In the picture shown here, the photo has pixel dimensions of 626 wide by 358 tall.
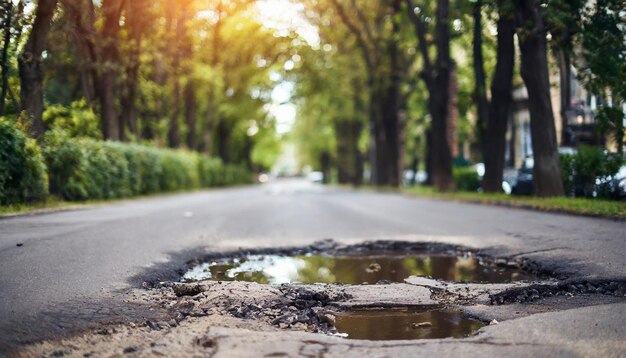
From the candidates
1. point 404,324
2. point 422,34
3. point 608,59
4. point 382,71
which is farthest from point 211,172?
point 404,324

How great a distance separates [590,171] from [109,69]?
52.1 feet

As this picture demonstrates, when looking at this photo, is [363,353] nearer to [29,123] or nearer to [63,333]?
[63,333]

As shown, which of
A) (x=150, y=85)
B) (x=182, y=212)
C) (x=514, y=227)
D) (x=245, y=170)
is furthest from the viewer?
(x=245, y=170)

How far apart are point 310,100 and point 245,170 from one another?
1932 centimetres

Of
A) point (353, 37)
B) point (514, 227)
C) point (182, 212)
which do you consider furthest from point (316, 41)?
point (514, 227)

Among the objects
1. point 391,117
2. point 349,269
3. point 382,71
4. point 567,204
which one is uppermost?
point 382,71

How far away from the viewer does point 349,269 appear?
765cm

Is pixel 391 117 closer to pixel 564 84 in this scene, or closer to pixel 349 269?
pixel 564 84

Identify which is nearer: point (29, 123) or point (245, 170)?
point (29, 123)

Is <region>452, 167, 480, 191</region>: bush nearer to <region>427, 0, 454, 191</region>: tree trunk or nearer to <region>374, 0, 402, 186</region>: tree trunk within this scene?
<region>427, 0, 454, 191</region>: tree trunk

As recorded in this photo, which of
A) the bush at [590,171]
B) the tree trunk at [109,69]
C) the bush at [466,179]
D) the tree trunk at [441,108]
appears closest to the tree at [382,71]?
the tree trunk at [441,108]

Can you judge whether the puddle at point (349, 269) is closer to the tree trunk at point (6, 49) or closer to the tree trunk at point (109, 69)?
the tree trunk at point (6, 49)

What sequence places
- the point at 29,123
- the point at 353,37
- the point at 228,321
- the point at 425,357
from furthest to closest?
the point at 353,37 → the point at 29,123 → the point at 228,321 → the point at 425,357

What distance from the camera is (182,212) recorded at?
50.3ft
